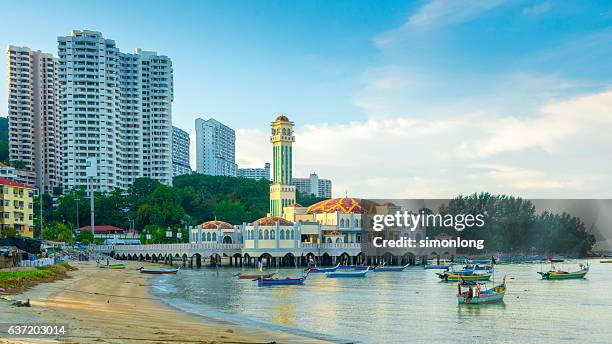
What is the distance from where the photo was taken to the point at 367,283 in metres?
Answer: 76.3

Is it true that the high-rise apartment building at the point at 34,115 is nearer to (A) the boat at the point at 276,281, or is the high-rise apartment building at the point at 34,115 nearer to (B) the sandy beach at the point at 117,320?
(A) the boat at the point at 276,281

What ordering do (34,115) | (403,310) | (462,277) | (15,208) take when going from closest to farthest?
(403,310) → (462,277) → (15,208) → (34,115)

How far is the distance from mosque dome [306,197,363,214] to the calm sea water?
4806 cm

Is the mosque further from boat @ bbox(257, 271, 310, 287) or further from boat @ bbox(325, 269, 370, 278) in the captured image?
boat @ bbox(257, 271, 310, 287)

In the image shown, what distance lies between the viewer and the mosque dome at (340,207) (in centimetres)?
12400

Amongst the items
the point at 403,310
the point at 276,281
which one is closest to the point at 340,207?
the point at 276,281

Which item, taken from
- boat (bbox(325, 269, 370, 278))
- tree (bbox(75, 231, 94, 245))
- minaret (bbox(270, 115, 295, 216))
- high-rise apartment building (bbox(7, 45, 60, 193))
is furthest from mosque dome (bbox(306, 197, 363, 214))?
high-rise apartment building (bbox(7, 45, 60, 193))

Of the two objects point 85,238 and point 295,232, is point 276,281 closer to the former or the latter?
point 295,232

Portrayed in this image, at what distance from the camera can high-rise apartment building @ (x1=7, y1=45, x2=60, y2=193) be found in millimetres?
172750

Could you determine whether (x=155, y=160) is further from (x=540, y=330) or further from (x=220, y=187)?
(x=540, y=330)

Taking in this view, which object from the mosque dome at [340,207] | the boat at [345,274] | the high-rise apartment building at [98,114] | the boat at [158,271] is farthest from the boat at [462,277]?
the high-rise apartment building at [98,114]

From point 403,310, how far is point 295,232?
63083 millimetres

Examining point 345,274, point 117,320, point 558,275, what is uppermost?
point 117,320

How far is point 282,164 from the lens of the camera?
138 m
